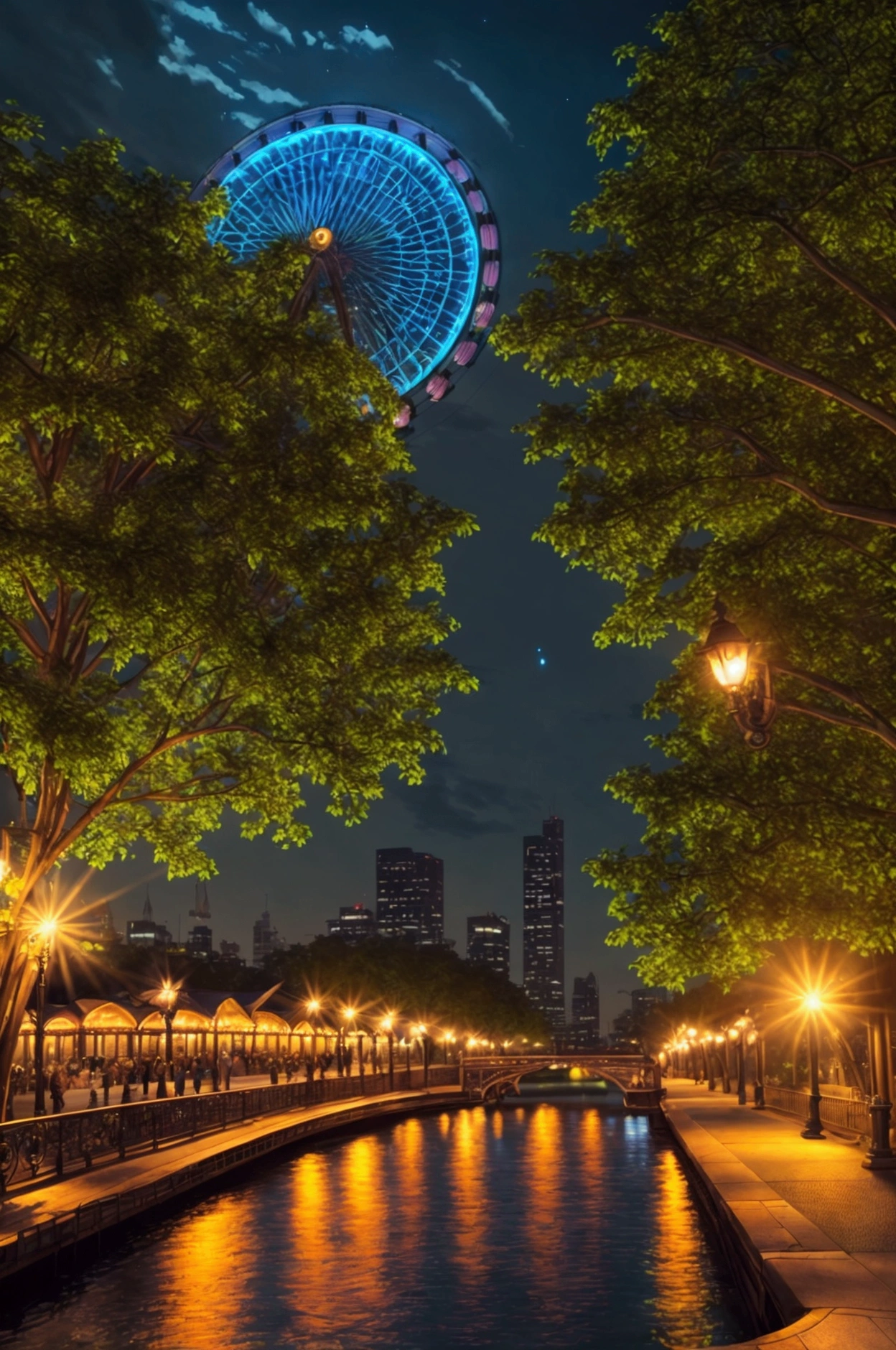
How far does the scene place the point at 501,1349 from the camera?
1889cm

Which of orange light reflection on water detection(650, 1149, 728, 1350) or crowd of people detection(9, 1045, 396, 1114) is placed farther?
crowd of people detection(9, 1045, 396, 1114)

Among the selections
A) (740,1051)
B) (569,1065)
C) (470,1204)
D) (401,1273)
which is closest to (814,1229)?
(401,1273)

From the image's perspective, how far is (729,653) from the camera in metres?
13.8

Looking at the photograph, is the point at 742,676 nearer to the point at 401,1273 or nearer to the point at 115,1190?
the point at 401,1273

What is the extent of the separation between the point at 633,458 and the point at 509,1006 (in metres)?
172

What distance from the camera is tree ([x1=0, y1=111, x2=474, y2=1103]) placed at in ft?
64.5

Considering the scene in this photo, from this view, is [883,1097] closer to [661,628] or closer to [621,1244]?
[621,1244]

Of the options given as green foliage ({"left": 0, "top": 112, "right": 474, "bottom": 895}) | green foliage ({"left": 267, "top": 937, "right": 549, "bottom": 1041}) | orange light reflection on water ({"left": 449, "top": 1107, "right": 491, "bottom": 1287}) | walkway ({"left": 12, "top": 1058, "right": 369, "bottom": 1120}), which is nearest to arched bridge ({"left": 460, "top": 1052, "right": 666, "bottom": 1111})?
green foliage ({"left": 267, "top": 937, "right": 549, "bottom": 1041})

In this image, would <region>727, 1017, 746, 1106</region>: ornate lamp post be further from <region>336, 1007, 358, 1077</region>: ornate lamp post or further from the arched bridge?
<region>336, 1007, 358, 1077</region>: ornate lamp post

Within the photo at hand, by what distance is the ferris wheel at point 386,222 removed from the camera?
42.2m

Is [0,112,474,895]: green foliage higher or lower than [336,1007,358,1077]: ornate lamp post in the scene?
higher

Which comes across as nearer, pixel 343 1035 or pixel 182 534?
pixel 182 534

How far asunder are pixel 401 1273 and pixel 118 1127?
31.0 feet

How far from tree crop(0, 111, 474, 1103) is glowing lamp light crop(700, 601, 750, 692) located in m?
9.44
